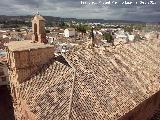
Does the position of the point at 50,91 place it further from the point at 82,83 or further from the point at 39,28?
the point at 39,28

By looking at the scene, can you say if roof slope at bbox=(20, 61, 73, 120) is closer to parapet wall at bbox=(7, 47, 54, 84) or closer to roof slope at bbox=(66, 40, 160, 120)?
parapet wall at bbox=(7, 47, 54, 84)

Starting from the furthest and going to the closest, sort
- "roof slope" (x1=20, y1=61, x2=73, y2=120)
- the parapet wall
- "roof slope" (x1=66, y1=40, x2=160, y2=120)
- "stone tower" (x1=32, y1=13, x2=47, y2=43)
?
"stone tower" (x1=32, y1=13, x2=47, y2=43) < the parapet wall < "roof slope" (x1=66, y1=40, x2=160, y2=120) < "roof slope" (x1=20, y1=61, x2=73, y2=120)

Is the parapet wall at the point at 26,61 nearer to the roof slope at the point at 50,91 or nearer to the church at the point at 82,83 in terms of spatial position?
the church at the point at 82,83

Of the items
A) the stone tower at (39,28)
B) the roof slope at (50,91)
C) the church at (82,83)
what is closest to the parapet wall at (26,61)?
the church at (82,83)

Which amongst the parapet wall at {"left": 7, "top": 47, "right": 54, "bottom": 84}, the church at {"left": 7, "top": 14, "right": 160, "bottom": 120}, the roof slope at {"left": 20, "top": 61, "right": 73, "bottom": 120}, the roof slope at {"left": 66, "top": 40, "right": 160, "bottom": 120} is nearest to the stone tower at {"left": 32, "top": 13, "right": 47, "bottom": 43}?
the church at {"left": 7, "top": 14, "right": 160, "bottom": 120}

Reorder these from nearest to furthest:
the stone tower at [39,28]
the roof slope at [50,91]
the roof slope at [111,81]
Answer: the roof slope at [50,91]
the roof slope at [111,81]
the stone tower at [39,28]

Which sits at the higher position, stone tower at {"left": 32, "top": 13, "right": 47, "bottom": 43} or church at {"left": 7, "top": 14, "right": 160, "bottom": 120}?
stone tower at {"left": 32, "top": 13, "right": 47, "bottom": 43}

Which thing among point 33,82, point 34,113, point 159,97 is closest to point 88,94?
point 34,113
